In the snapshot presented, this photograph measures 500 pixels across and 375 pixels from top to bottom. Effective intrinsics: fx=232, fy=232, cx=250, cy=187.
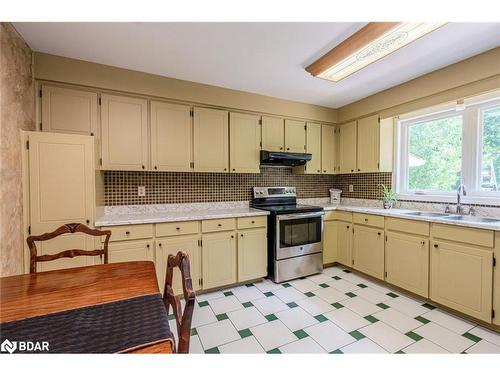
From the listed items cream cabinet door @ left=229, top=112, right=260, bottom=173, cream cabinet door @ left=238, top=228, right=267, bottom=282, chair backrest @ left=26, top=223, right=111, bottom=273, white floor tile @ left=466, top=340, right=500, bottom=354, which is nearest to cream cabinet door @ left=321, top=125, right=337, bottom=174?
cream cabinet door @ left=229, top=112, right=260, bottom=173

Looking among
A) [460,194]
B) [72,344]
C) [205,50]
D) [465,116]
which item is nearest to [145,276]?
[72,344]

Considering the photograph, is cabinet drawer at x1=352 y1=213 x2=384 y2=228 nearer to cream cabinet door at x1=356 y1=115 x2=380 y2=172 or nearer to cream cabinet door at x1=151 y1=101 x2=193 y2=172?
cream cabinet door at x1=356 y1=115 x2=380 y2=172

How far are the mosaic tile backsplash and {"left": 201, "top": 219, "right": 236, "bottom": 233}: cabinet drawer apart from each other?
0.56 m

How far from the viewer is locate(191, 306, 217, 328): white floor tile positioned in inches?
79.9

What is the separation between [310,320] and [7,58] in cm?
310

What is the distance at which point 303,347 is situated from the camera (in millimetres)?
1697

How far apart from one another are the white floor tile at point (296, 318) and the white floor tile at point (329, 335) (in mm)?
65

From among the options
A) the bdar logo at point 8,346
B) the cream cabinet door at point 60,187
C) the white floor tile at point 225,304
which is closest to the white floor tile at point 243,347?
the white floor tile at point 225,304

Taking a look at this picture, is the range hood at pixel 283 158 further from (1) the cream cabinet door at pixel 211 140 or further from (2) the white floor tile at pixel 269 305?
(2) the white floor tile at pixel 269 305

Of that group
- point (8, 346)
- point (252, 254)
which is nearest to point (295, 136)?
point (252, 254)

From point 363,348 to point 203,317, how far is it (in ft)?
4.31
